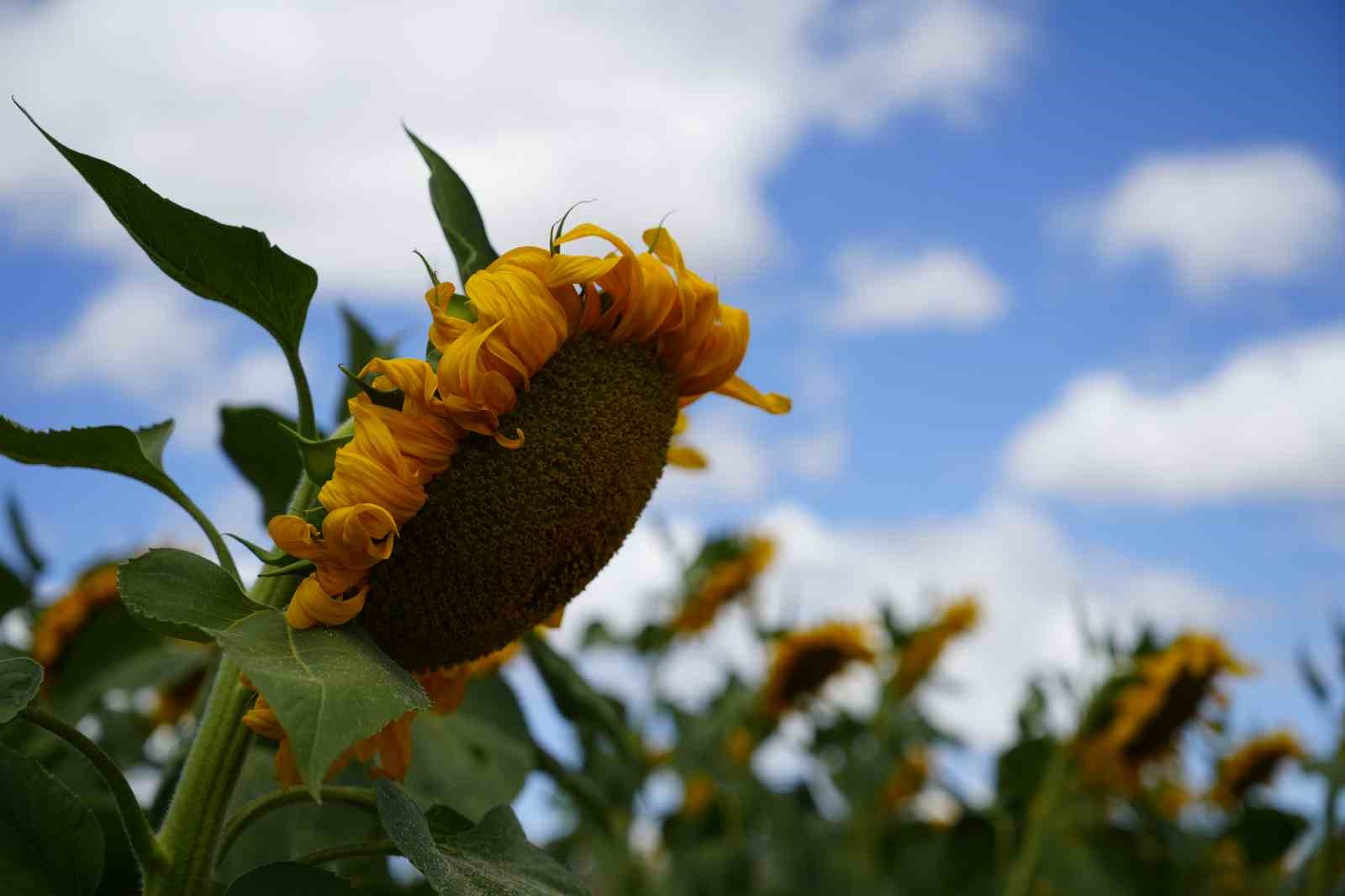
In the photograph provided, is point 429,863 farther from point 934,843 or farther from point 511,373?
point 934,843

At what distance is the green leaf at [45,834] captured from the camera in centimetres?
106

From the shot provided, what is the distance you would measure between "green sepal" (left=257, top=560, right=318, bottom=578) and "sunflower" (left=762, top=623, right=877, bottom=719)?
328 centimetres

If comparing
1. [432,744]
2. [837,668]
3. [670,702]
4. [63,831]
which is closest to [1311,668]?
[837,668]

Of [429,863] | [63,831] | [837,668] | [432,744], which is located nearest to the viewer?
[429,863]

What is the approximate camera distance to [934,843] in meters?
4.44

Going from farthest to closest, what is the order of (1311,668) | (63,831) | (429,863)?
(1311,668) → (63,831) → (429,863)

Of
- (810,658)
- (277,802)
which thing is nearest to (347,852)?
(277,802)

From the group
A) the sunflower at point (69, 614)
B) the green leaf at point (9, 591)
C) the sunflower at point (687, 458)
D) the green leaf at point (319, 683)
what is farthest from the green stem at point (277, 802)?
the sunflower at point (69, 614)

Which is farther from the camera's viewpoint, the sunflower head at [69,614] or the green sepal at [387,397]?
the sunflower head at [69,614]

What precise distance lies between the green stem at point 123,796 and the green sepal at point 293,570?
0.20m

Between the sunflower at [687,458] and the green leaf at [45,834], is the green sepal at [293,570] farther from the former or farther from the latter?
the sunflower at [687,458]

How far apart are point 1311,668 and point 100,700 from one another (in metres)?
2.81

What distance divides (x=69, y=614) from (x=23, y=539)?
0.61 m

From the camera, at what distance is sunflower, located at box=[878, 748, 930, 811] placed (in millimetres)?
4988
